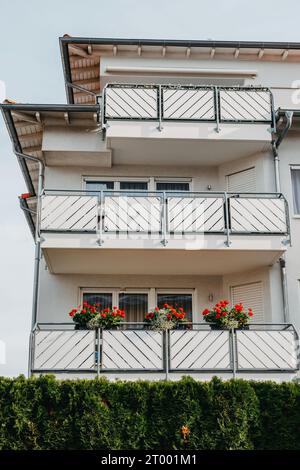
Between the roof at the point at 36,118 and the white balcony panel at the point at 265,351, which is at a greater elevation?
the roof at the point at 36,118

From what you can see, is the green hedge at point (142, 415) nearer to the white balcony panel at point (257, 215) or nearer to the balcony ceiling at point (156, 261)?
the balcony ceiling at point (156, 261)

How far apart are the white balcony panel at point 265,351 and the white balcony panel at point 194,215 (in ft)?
9.13

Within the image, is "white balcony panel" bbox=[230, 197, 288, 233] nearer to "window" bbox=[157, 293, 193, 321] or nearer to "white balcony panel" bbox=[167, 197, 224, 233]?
"white balcony panel" bbox=[167, 197, 224, 233]

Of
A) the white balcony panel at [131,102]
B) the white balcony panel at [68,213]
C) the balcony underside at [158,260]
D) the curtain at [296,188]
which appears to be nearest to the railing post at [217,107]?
the white balcony panel at [131,102]

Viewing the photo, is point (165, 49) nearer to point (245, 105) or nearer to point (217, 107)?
point (217, 107)

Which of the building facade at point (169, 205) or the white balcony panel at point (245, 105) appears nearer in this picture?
the building facade at point (169, 205)

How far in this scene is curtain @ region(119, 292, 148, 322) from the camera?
1638 centimetres

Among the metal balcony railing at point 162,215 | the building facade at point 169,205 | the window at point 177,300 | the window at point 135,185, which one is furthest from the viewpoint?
the window at point 135,185

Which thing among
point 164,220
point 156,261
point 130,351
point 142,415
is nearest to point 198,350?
point 130,351

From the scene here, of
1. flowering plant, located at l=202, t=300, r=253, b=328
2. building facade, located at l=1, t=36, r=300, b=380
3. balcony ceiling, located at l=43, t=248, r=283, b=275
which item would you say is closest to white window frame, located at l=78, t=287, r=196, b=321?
building facade, located at l=1, t=36, r=300, b=380

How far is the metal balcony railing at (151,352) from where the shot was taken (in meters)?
13.3

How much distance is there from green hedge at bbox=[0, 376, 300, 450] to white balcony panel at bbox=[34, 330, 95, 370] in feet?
6.92
